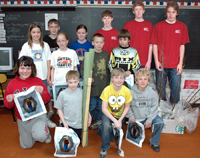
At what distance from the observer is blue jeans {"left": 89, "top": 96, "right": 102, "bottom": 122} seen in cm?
244

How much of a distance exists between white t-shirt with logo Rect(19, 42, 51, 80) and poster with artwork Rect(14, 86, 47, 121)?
1.76ft

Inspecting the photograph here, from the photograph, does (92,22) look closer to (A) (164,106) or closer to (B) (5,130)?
(A) (164,106)

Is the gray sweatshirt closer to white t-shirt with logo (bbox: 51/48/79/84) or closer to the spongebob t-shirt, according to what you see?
the spongebob t-shirt

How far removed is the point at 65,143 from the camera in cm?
181

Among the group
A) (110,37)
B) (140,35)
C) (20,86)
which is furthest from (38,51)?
(140,35)

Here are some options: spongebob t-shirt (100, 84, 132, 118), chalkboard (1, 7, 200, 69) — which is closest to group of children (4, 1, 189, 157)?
spongebob t-shirt (100, 84, 132, 118)

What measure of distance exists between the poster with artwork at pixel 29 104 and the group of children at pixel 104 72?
72mm

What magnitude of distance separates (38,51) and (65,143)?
1.35m

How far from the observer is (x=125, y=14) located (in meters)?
3.45

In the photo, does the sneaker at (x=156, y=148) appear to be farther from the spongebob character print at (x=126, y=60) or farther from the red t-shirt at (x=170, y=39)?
the red t-shirt at (x=170, y=39)

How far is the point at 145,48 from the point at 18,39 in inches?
102

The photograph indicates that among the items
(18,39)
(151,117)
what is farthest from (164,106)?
(18,39)

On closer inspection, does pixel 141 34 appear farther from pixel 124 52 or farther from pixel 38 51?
pixel 38 51

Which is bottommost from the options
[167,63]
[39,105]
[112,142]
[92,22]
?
[112,142]
